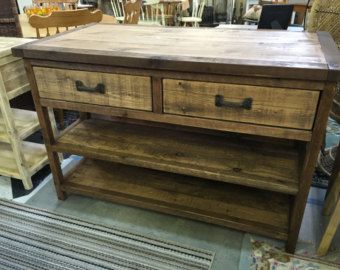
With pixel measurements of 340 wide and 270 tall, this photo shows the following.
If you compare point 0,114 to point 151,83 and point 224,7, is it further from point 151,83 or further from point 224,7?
point 224,7

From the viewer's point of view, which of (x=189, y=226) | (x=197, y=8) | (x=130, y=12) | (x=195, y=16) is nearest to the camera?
(x=189, y=226)

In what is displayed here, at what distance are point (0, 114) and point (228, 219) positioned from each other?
120 centimetres

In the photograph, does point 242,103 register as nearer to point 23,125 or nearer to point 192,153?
point 192,153

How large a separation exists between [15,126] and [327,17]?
1.65 m

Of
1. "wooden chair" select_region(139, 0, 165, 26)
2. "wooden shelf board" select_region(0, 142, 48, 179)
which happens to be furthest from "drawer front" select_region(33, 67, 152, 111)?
"wooden chair" select_region(139, 0, 165, 26)

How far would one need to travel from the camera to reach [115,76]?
41.3 inches

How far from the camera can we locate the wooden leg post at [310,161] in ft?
2.81

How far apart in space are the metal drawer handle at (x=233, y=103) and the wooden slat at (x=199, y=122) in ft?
0.20

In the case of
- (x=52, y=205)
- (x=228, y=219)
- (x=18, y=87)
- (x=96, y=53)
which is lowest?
(x=52, y=205)

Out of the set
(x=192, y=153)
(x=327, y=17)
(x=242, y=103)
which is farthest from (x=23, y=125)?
(x=327, y=17)

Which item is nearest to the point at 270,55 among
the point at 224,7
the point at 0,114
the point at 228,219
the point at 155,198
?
the point at 228,219

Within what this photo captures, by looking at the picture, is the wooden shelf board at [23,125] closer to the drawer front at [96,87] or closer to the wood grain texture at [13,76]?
the wood grain texture at [13,76]

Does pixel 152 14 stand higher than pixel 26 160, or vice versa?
pixel 152 14

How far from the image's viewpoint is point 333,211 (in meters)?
1.16
